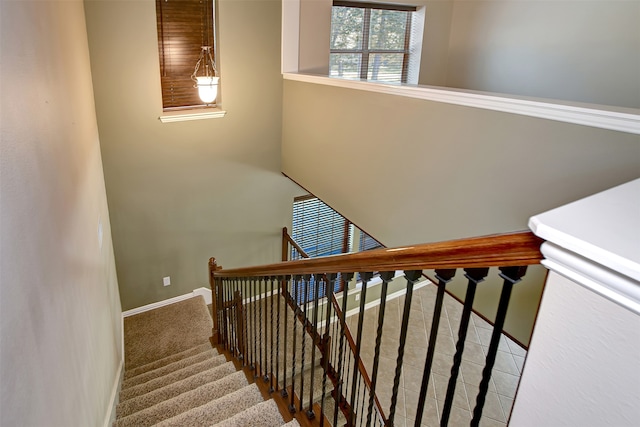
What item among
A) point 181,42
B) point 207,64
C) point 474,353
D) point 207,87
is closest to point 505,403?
point 474,353

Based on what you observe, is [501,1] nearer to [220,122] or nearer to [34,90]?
[220,122]

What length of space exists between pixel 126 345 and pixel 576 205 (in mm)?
5067

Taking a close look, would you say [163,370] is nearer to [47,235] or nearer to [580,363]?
[47,235]

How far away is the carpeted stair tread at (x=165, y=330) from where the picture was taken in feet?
15.4

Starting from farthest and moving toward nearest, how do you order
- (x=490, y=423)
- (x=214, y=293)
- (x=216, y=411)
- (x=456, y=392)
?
(x=456, y=392) < (x=490, y=423) < (x=214, y=293) < (x=216, y=411)

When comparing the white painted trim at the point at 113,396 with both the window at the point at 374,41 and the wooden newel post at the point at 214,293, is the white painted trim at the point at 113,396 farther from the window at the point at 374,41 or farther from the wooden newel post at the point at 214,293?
the window at the point at 374,41

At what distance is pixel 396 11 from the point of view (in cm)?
527

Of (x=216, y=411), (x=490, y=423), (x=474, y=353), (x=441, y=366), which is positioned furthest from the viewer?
(x=474, y=353)

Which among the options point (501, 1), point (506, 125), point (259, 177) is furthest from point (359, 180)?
point (501, 1)

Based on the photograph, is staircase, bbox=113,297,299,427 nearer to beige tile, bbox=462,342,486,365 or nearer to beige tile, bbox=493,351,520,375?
beige tile, bbox=462,342,486,365

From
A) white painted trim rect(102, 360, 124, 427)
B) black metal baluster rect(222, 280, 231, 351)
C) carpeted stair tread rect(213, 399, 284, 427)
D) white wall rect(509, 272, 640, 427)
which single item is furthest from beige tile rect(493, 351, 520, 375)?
white wall rect(509, 272, 640, 427)

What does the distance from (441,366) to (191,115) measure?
15.8 feet

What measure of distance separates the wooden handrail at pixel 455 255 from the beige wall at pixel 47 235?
1059 mm

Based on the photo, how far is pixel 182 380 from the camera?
321cm
